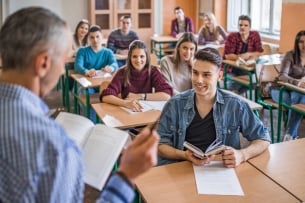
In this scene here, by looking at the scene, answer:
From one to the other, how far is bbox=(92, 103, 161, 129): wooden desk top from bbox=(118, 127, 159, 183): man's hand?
1721 millimetres

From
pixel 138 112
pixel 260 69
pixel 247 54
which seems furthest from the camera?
pixel 247 54

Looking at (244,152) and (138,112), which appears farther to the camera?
(138,112)

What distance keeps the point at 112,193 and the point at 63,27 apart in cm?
39

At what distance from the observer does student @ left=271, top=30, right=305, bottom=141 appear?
12.7 ft

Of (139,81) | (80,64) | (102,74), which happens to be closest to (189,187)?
(139,81)

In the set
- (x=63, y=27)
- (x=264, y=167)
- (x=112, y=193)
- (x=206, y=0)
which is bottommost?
(x=264, y=167)

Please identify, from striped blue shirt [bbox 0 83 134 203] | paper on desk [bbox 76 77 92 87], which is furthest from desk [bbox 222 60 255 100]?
striped blue shirt [bbox 0 83 134 203]

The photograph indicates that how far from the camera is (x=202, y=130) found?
2172 millimetres

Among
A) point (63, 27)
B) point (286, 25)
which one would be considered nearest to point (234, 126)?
point (63, 27)

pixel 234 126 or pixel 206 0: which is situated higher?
pixel 206 0

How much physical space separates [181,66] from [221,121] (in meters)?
1.74

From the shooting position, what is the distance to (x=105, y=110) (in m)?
3.02

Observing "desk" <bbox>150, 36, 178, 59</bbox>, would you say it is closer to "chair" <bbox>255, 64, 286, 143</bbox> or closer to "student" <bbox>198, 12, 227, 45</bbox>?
"student" <bbox>198, 12, 227, 45</bbox>

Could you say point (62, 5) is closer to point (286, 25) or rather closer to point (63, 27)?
point (286, 25)
